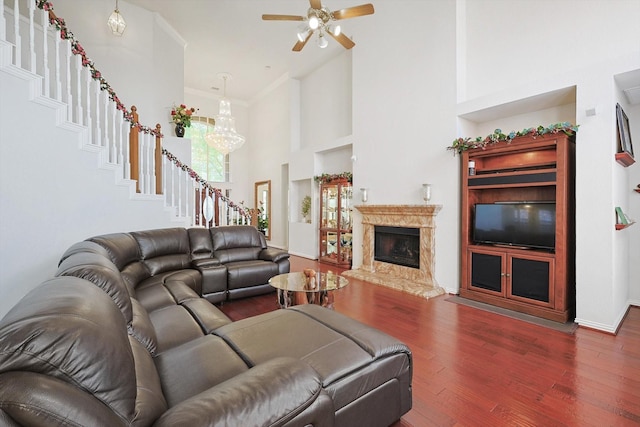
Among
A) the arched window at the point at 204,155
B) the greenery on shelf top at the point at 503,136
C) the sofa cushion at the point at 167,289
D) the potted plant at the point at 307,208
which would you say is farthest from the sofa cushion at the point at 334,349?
the arched window at the point at 204,155

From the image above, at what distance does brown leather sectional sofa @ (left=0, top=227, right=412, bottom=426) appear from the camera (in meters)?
0.69

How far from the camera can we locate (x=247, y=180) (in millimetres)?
10516

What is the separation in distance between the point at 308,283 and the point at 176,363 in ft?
5.66

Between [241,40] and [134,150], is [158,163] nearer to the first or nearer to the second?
[134,150]

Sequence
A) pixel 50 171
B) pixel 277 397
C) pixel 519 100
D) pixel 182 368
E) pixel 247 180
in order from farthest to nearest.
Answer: pixel 247 180
pixel 519 100
pixel 50 171
pixel 182 368
pixel 277 397

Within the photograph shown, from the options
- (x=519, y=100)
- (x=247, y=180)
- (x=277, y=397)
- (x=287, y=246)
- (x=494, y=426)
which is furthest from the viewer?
(x=247, y=180)

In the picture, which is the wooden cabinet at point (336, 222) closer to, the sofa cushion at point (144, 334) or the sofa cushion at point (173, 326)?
the sofa cushion at point (173, 326)

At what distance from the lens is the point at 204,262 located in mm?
4051

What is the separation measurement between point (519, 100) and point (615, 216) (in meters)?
1.69

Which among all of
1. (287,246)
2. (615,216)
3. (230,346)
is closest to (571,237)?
(615,216)

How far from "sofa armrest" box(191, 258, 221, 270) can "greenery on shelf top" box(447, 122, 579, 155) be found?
3813 mm

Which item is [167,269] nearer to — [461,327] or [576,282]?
[461,327]

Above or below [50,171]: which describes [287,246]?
below

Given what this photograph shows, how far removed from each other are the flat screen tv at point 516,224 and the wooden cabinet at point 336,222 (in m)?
2.74
